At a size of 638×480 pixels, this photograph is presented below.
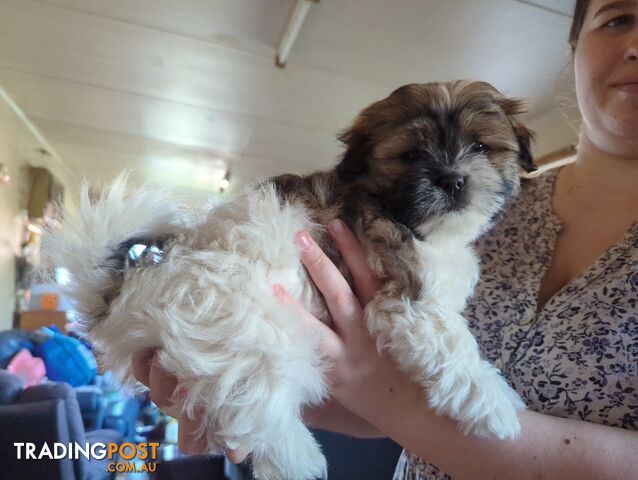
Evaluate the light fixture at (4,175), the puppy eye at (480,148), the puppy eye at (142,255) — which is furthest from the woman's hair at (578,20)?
the light fixture at (4,175)

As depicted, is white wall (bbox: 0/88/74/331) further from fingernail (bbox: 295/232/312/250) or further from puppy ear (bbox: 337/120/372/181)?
fingernail (bbox: 295/232/312/250)

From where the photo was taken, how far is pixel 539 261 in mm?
1218

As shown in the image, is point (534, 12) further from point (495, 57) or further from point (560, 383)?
point (560, 383)

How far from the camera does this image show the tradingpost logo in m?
1.81

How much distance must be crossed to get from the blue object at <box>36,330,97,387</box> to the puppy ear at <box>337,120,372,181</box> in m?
3.81

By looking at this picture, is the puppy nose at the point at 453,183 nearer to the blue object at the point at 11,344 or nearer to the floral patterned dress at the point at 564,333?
the floral patterned dress at the point at 564,333

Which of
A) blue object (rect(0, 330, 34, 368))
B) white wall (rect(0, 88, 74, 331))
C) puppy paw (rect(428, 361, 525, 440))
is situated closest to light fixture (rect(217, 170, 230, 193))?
white wall (rect(0, 88, 74, 331))

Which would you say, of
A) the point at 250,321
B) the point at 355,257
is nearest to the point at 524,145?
the point at 355,257

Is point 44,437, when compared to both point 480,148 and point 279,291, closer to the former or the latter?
point 279,291

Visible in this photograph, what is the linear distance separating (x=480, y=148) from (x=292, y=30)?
2.85m

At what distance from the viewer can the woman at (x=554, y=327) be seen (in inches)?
35.3

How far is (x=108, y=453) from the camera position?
6.91 feet

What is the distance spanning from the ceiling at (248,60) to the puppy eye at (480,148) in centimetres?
190

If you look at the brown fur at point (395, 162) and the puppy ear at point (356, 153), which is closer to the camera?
the brown fur at point (395, 162)
